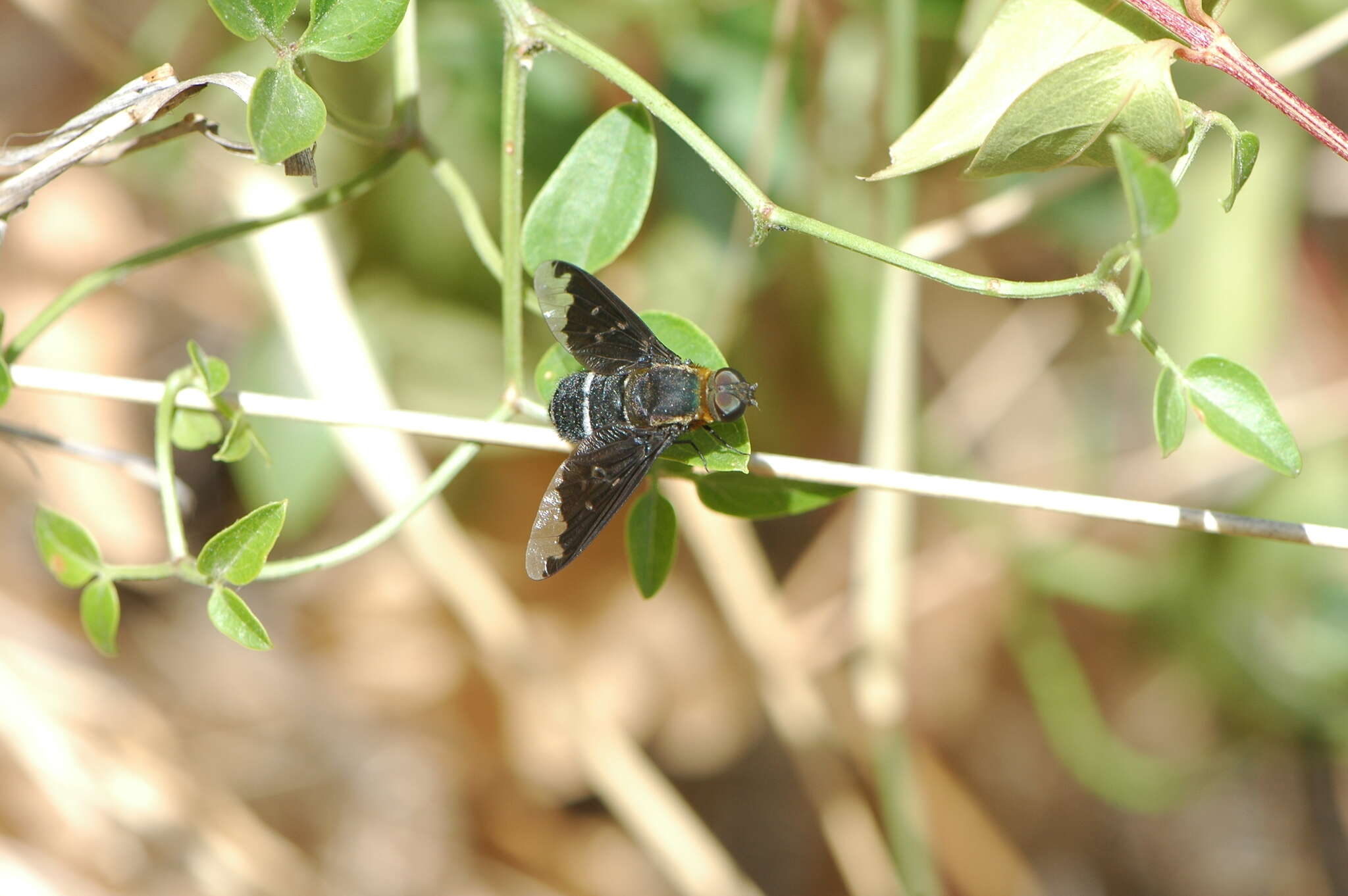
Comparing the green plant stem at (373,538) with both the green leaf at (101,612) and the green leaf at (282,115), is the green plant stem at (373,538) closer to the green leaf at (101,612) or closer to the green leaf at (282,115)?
the green leaf at (101,612)

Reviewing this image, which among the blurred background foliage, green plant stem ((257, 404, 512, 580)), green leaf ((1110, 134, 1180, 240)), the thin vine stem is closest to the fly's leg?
the thin vine stem

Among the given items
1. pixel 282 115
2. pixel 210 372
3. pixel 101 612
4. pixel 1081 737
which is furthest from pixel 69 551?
pixel 1081 737

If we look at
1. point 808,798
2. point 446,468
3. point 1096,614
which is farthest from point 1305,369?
point 446,468

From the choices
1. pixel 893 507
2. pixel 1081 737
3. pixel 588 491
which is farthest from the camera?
pixel 1081 737

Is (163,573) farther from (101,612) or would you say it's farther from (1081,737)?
(1081,737)

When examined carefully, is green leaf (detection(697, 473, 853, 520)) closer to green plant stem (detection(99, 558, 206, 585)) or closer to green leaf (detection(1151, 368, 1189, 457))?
green leaf (detection(1151, 368, 1189, 457))
